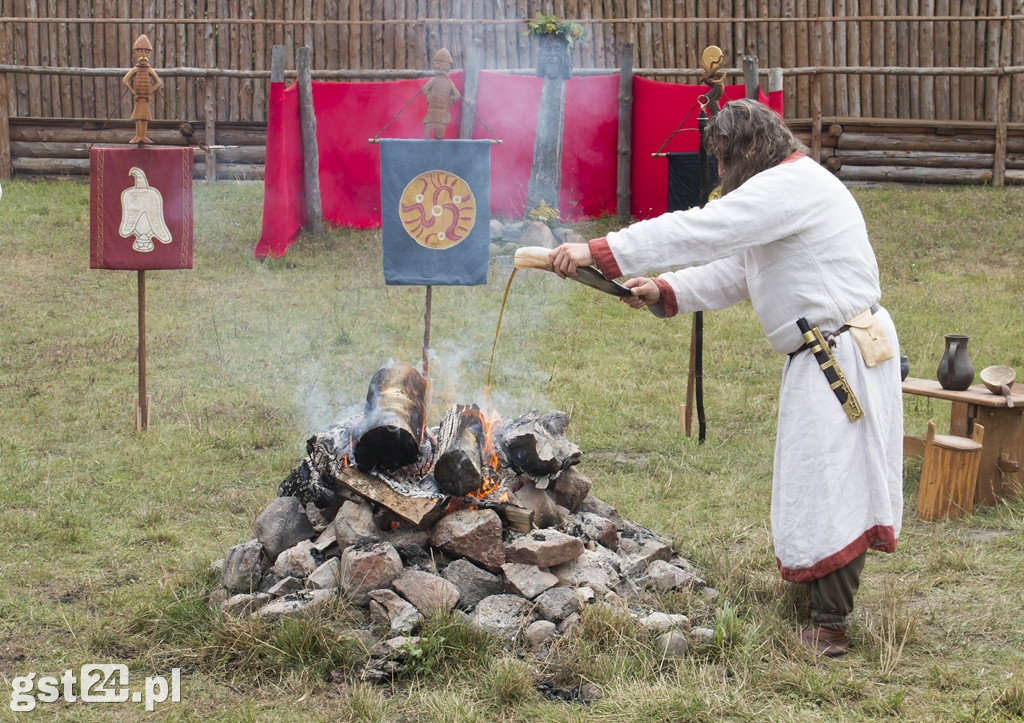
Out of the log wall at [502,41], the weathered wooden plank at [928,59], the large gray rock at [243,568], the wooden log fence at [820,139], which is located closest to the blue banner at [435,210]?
the large gray rock at [243,568]

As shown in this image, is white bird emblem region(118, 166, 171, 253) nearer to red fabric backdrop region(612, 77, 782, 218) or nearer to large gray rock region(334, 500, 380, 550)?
large gray rock region(334, 500, 380, 550)

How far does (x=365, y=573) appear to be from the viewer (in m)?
3.87

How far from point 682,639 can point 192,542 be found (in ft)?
7.99

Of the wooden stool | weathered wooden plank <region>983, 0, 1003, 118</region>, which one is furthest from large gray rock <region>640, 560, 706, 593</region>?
weathered wooden plank <region>983, 0, 1003, 118</region>

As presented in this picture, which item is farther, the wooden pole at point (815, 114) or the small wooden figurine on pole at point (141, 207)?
the wooden pole at point (815, 114)

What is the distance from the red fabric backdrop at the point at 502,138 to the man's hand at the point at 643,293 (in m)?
7.41

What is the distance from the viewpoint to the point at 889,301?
1005 cm

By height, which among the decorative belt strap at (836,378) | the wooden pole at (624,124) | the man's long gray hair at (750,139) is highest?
the wooden pole at (624,124)

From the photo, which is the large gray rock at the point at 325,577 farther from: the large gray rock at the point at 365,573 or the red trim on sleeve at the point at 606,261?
the red trim on sleeve at the point at 606,261

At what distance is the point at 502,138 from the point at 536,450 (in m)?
8.12

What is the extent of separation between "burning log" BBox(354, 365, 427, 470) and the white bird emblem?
2546 millimetres

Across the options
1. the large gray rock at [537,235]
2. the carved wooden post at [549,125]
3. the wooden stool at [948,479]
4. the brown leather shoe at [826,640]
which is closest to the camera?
the brown leather shoe at [826,640]

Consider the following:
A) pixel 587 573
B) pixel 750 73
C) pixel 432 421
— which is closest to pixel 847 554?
pixel 587 573

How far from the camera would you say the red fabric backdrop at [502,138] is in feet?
36.5
